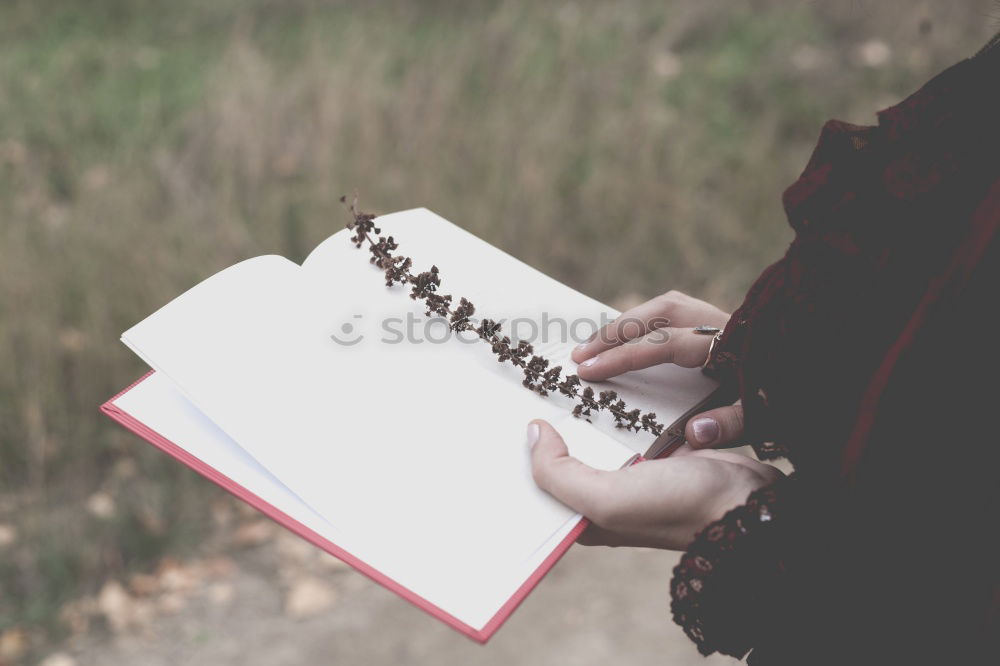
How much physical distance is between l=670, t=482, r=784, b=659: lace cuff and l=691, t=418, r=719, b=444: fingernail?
0.76 ft

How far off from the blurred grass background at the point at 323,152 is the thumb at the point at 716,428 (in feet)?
4.19

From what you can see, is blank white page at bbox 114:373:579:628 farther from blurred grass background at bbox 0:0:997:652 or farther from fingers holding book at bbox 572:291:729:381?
blurred grass background at bbox 0:0:997:652

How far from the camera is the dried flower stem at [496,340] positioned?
133 cm

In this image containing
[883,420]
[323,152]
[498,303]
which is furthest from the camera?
[323,152]

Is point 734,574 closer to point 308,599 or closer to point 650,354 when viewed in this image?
point 650,354

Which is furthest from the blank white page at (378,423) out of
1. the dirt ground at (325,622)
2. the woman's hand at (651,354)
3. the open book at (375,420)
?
the dirt ground at (325,622)

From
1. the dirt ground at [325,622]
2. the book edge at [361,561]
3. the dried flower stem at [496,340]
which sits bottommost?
the dirt ground at [325,622]

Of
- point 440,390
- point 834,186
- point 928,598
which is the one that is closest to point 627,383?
point 440,390

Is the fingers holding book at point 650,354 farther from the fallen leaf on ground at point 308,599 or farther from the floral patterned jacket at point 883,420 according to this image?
the fallen leaf on ground at point 308,599

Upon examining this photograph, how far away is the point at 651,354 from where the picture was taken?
140 cm

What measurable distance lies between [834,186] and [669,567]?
76.3 inches

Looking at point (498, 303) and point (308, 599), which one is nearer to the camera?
point (498, 303)

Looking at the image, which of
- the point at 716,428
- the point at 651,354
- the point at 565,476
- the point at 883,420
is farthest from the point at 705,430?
the point at 883,420

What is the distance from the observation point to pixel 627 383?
1.41 metres
